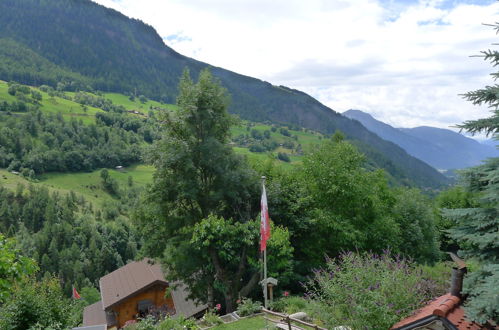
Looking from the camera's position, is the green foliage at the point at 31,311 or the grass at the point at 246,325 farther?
the grass at the point at 246,325

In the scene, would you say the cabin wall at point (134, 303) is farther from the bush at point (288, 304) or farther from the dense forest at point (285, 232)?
the bush at point (288, 304)

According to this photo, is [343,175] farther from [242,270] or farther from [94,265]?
[94,265]

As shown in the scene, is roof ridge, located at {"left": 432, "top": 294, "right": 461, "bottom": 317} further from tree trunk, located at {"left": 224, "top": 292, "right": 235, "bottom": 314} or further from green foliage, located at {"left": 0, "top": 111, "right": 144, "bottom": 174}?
green foliage, located at {"left": 0, "top": 111, "right": 144, "bottom": 174}

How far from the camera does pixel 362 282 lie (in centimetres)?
1050

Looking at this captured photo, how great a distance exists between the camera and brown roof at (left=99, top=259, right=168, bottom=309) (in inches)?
1188

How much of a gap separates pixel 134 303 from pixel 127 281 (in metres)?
2.71

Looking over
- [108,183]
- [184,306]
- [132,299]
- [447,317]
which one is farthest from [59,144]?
[447,317]

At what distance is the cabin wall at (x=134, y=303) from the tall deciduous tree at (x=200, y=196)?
1275cm

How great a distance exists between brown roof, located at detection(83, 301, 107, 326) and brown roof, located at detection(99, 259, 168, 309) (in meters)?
1.96

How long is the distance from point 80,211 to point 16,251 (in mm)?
109531

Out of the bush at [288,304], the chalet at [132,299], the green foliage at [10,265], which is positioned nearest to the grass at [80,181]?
the chalet at [132,299]

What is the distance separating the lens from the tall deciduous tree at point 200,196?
59.4 feet

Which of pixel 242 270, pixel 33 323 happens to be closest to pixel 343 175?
pixel 242 270

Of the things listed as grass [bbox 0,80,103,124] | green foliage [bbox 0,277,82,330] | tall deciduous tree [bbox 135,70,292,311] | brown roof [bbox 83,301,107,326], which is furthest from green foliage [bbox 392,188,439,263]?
grass [bbox 0,80,103,124]
